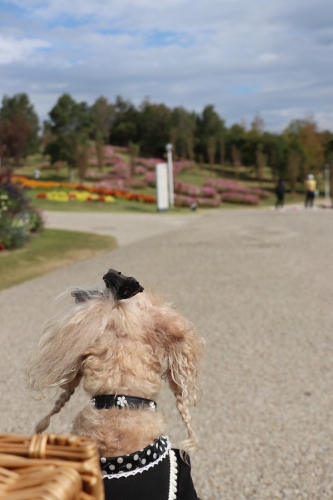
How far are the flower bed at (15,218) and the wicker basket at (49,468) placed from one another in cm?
1222

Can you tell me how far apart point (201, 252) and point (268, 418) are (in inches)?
311

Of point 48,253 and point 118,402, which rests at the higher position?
point 118,402

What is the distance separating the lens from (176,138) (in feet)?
166

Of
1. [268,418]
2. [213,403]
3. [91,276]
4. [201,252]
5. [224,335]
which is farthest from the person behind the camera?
[201,252]

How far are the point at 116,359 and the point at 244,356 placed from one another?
4.38 m

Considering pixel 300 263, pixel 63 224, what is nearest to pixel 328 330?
pixel 300 263

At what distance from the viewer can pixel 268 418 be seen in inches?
179

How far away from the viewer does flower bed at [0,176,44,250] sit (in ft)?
43.1

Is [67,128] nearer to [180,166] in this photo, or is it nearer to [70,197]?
[180,166]

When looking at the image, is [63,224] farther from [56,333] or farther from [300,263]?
[56,333]

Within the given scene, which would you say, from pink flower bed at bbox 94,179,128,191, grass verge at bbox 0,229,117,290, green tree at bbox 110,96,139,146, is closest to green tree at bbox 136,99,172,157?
green tree at bbox 110,96,139,146

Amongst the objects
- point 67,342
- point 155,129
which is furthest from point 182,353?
point 155,129

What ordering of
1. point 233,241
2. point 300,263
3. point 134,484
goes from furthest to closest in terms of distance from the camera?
1. point 233,241
2. point 300,263
3. point 134,484

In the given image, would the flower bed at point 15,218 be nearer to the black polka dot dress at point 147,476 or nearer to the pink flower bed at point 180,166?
the black polka dot dress at point 147,476
